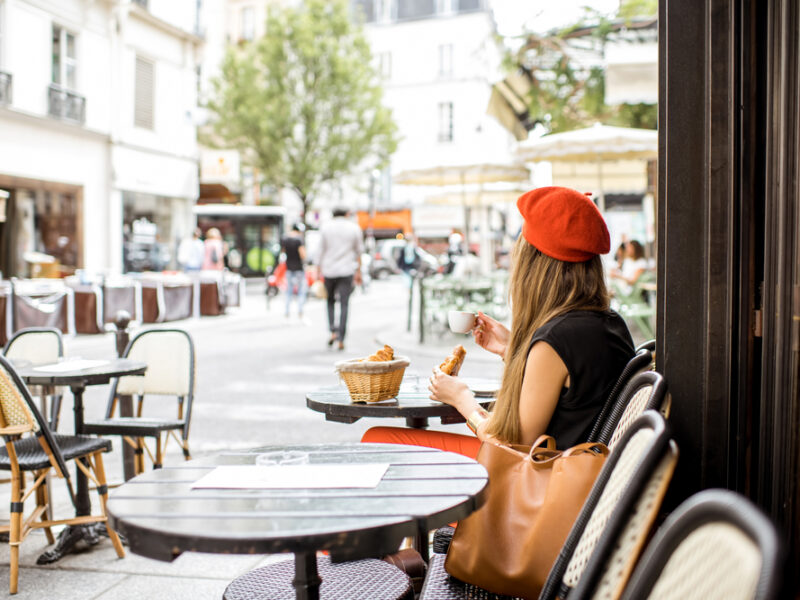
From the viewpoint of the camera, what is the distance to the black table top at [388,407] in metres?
3.30

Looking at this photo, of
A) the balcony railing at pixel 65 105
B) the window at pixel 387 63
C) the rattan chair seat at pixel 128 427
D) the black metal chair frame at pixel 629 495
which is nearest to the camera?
the black metal chair frame at pixel 629 495

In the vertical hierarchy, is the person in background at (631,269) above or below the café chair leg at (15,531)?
above

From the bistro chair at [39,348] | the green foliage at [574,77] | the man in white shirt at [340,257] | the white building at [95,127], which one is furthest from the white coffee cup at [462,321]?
the white building at [95,127]

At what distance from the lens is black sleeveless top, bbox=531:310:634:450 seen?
2.60m

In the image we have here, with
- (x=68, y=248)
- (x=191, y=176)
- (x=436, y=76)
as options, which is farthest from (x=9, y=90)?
(x=436, y=76)

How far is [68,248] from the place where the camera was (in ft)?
68.4

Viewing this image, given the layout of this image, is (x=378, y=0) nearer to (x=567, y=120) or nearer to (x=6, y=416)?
(x=567, y=120)

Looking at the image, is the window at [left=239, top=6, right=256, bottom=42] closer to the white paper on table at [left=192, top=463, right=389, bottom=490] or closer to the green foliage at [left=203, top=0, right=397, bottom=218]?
the green foliage at [left=203, top=0, right=397, bottom=218]

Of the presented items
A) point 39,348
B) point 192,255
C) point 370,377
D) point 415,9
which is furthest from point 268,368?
point 415,9

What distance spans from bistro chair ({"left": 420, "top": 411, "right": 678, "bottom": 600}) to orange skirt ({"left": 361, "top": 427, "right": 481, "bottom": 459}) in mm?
1505

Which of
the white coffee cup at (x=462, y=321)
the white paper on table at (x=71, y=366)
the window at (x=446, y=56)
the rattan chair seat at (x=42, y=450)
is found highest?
the window at (x=446, y=56)

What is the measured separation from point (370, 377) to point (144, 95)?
Answer: 22281mm

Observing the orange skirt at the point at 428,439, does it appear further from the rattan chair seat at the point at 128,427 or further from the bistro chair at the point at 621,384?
the rattan chair seat at the point at 128,427

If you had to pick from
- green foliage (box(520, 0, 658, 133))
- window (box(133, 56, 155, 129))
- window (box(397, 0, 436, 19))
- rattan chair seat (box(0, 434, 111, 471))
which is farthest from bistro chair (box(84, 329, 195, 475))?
window (box(397, 0, 436, 19))
